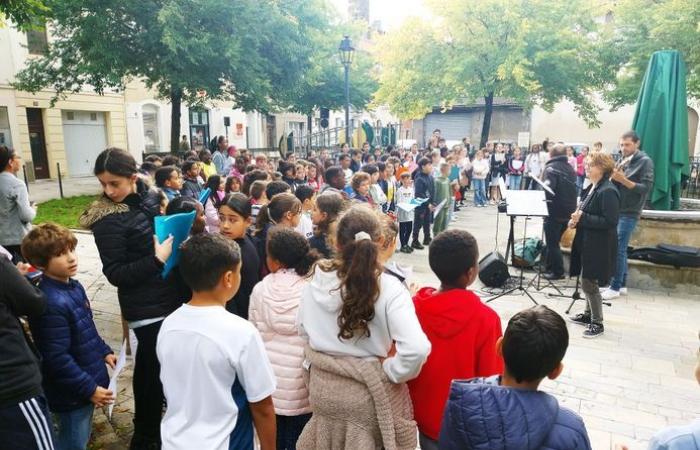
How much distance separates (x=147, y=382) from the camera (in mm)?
2924

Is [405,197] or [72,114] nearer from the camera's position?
[405,197]

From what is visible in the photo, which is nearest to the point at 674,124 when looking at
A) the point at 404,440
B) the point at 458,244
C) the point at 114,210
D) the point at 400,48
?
the point at 458,244

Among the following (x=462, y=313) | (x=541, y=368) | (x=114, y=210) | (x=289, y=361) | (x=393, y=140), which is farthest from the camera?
(x=393, y=140)

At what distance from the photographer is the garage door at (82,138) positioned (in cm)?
2142

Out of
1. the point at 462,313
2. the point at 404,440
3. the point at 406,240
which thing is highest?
the point at 462,313

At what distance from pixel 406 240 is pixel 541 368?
7.59 metres

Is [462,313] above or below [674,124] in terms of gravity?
below

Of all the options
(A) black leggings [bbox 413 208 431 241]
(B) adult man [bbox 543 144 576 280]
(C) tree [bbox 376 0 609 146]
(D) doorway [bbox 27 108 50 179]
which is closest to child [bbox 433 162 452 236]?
(A) black leggings [bbox 413 208 431 241]

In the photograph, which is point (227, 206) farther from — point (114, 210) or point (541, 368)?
point (541, 368)

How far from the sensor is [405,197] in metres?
9.05

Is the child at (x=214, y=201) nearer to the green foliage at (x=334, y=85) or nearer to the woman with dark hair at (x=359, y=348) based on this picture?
the woman with dark hair at (x=359, y=348)

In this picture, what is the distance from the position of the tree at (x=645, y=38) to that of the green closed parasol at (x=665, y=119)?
11.7 metres

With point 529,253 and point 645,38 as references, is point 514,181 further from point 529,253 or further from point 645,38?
point 645,38

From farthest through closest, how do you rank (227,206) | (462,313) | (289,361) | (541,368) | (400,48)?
1. (400,48)
2. (227,206)
3. (289,361)
4. (462,313)
5. (541,368)
